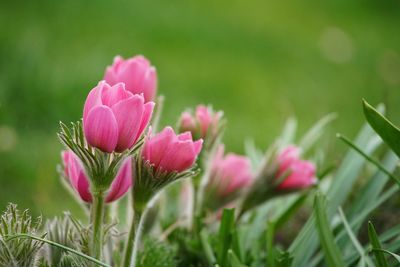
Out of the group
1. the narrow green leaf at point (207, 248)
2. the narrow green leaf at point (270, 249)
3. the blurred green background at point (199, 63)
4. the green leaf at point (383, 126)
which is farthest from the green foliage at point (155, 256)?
the blurred green background at point (199, 63)

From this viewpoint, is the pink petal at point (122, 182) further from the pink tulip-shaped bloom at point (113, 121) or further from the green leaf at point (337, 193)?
the green leaf at point (337, 193)

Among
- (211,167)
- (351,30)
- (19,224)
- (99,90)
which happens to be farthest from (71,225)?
(351,30)

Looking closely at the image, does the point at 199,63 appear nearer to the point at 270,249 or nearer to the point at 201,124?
the point at 201,124

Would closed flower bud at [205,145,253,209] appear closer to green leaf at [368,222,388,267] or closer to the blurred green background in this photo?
green leaf at [368,222,388,267]

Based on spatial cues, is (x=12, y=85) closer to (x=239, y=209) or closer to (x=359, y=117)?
(x=239, y=209)

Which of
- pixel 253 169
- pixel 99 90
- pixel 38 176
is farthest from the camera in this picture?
pixel 38 176
